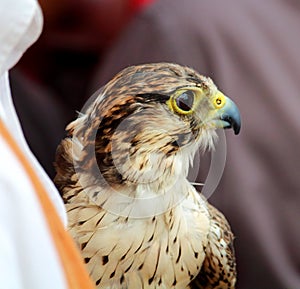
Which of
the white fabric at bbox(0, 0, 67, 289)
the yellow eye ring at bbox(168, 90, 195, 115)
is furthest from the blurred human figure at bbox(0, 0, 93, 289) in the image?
the yellow eye ring at bbox(168, 90, 195, 115)

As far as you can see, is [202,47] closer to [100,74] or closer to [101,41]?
[100,74]

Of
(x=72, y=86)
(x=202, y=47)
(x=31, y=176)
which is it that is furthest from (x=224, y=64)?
(x=31, y=176)

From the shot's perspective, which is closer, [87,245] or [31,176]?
[31,176]

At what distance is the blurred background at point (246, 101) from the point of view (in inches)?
19.5

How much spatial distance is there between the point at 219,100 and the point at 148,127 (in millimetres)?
52

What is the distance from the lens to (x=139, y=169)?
42 cm

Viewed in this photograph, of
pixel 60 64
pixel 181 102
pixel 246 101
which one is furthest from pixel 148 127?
pixel 60 64

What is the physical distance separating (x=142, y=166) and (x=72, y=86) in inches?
8.2

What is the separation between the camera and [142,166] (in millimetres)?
417

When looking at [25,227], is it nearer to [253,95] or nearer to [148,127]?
[148,127]

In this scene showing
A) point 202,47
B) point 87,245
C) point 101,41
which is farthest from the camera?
point 101,41

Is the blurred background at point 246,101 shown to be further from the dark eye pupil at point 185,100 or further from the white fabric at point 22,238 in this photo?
the white fabric at point 22,238

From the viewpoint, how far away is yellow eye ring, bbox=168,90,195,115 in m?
0.42

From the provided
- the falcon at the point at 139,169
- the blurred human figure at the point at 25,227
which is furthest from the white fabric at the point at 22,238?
the falcon at the point at 139,169
